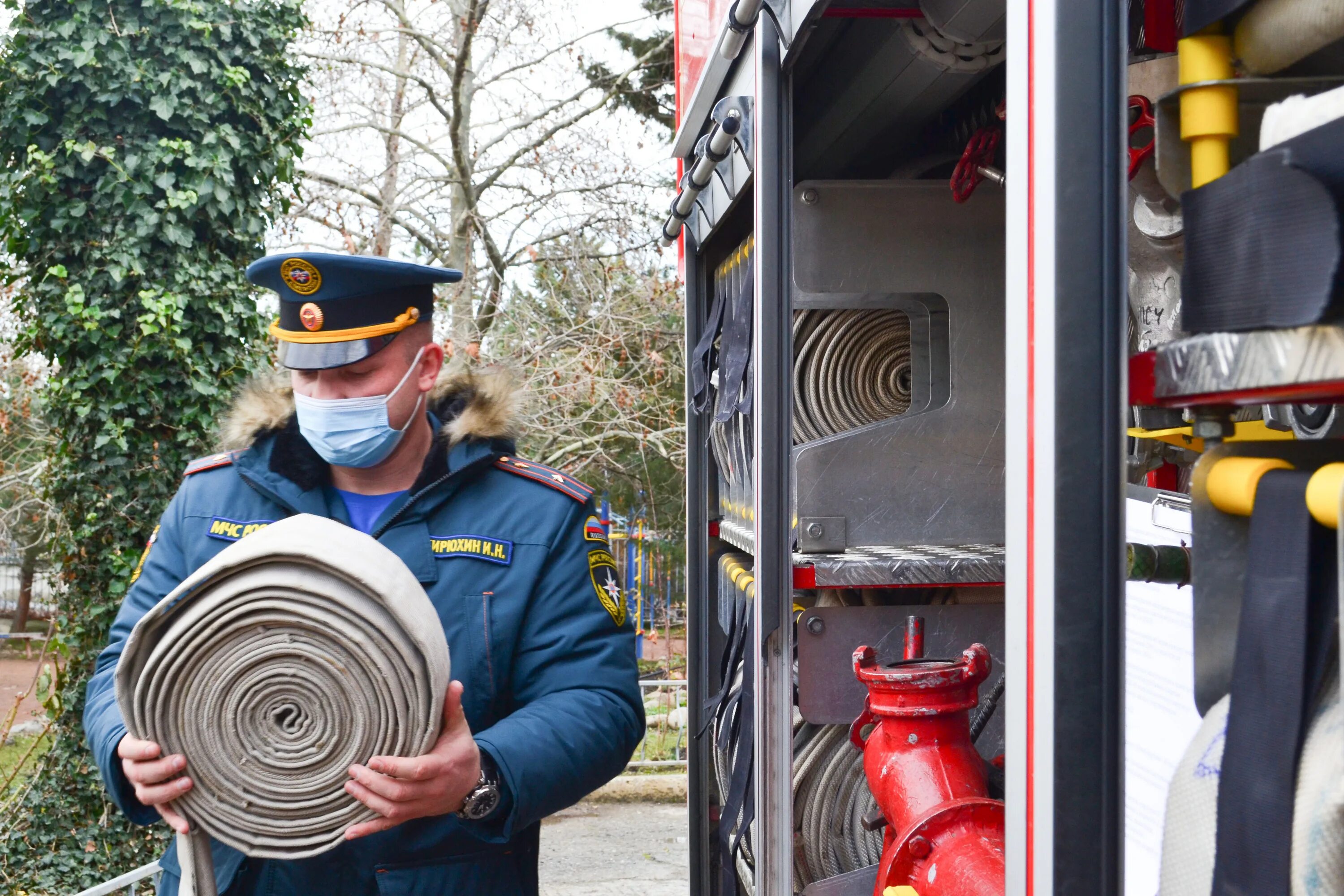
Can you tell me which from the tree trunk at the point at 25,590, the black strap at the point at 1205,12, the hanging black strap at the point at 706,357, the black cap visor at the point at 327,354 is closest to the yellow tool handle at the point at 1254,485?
the black strap at the point at 1205,12

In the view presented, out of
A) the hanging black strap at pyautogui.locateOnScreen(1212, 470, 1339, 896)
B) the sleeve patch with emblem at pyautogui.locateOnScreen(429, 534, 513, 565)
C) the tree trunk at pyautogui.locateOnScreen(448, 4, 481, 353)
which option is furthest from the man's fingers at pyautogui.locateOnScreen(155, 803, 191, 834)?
the tree trunk at pyautogui.locateOnScreen(448, 4, 481, 353)

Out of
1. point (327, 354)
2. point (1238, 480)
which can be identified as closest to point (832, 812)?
point (327, 354)

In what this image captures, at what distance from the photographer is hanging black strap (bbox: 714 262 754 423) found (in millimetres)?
2238

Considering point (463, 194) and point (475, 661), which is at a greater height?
point (463, 194)

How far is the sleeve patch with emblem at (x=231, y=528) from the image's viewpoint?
87.7 inches

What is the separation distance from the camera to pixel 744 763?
7.05 feet

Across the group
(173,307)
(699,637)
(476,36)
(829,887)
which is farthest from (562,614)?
(476,36)

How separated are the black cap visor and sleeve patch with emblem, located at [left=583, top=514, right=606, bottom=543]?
0.54m

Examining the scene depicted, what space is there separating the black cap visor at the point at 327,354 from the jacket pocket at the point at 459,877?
931 millimetres

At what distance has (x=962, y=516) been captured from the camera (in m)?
2.20

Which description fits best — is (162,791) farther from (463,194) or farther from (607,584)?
(463,194)

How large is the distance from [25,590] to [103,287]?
36.9 ft

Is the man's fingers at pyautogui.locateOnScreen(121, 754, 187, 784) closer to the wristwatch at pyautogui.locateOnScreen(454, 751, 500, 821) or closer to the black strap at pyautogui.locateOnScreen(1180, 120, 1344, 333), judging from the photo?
the wristwatch at pyautogui.locateOnScreen(454, 751, 500, 821)

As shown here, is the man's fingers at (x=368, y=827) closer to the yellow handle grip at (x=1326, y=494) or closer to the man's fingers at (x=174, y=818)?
the man's fingers at (x=174, y=818)
